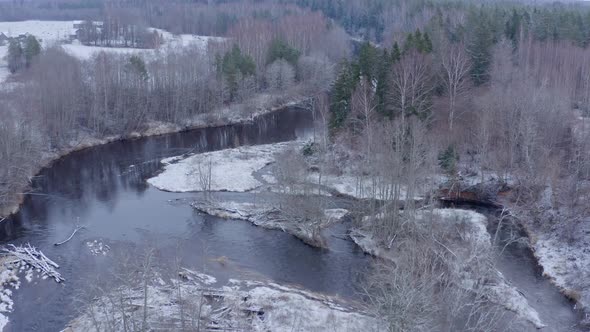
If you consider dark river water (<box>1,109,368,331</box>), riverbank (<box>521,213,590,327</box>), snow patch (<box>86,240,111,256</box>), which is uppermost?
riverbank (<box>521,213,590,327</box>)

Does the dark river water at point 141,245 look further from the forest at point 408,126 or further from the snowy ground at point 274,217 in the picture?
the forest at point 408,126

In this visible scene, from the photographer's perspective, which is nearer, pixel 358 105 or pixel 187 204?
pixel 187 204

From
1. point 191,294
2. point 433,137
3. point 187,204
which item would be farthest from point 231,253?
point 433,137

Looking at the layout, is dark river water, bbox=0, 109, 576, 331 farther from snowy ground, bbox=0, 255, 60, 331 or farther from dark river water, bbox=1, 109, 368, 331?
snowy ground, bbox=0, 255, 60, 331

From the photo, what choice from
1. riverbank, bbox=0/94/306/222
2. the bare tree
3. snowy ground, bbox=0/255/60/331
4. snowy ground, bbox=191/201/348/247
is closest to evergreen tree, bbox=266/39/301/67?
riverbank, bbox=0/94/306/222

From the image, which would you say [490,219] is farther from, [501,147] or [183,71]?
[183,71]

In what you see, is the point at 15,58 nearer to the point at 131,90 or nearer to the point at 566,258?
the point at 131,90

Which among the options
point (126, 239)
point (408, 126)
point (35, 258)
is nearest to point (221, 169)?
point (126, 239)
